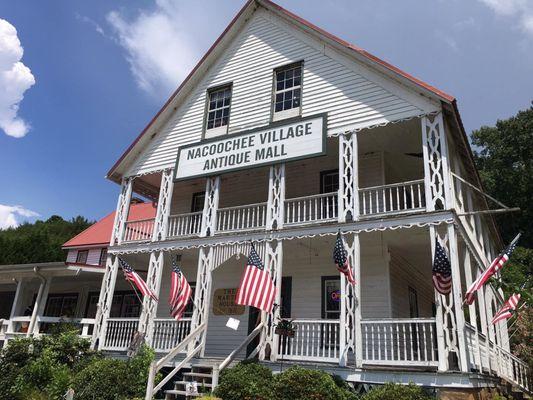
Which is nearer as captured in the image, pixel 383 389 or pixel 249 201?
pixel 383 389

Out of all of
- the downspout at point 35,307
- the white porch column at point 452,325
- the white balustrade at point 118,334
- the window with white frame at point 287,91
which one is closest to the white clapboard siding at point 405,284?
the white porch column at point 452,325

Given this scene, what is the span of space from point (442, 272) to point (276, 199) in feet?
18.0

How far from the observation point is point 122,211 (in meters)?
17.8

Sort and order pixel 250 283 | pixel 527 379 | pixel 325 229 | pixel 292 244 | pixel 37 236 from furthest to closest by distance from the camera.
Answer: pixel 37 236 < pixel 527 379 < pixel 292 244 < pixel 325 229 < pixel 250 283

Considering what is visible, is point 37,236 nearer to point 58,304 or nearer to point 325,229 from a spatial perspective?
point 58,304

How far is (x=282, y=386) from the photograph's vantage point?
10109mm

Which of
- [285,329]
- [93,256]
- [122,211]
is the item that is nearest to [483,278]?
[285,329]

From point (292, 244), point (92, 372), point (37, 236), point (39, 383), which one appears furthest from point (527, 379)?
point (37, 236)

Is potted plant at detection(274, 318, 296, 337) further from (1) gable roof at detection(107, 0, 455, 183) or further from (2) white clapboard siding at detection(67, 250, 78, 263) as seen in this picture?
(2) white clapboard siding at detection(67, 250, 78, 263)

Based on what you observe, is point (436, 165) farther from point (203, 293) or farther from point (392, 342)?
point (203, 293)

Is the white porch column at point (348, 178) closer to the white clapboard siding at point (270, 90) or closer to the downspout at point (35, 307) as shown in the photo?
the white clapboard siding at point (270, 90)

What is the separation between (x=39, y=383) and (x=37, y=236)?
113ft

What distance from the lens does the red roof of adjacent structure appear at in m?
30.0

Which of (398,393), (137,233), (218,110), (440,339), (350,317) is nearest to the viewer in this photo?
(398,393)
